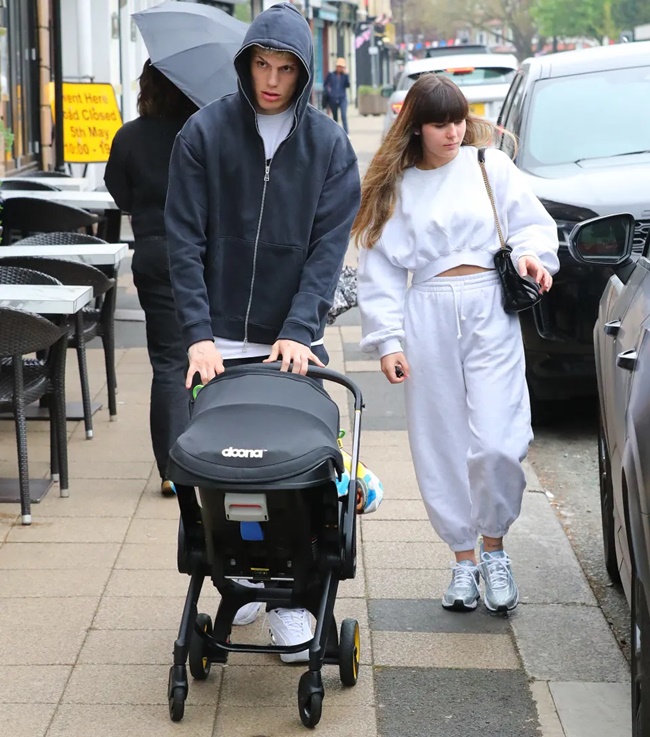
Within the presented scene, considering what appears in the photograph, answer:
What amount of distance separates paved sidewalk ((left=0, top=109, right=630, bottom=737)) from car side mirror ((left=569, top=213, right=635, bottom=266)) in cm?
121

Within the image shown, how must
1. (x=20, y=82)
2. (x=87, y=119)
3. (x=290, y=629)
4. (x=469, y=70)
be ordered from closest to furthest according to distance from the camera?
(x=290, y=629) → (x=87, y=119) → (x=20, y=82) → (x=469, y=70)

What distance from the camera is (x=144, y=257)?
588 centimetres

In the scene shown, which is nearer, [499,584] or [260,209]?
[260,209]

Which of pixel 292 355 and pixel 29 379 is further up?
pixel 292 355

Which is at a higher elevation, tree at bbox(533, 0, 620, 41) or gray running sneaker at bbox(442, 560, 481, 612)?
tree at bbox(533, 0, 620, 41)

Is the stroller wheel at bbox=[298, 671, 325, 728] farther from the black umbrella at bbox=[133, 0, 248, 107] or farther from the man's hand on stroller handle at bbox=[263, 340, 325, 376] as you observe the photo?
the black umbrella at bbox=[133, 0, 248, 107]

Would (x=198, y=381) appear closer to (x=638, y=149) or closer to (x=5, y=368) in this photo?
(x=5, y=368)

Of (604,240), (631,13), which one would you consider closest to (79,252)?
(604,240)

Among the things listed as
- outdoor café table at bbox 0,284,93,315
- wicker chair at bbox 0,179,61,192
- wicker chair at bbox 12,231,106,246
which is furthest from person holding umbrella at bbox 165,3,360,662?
wicker chair at bbox 0,179,61,192

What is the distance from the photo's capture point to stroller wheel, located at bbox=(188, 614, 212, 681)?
12.9 ft

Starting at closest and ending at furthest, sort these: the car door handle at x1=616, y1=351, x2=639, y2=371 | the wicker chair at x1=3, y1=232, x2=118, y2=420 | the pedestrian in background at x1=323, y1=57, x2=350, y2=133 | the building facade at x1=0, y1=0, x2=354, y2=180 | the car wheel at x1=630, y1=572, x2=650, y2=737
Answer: the car wheel at x1=630, y1=572, x2=650, y2=737 → the car door handle at x1=616, y1=351, x2=639, y2=371 → the wicker chair at x1=3, y1=232, x2=118, y2=420 → the building facade at x1=0, y1=0, x2=354, y2=180 → the pedestrian in background at x1=323, y1=57, x2=350, y2=133

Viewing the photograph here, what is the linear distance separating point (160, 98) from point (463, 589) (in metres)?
2.50

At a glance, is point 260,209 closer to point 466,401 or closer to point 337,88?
point 466,401

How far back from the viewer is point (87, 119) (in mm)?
12953
